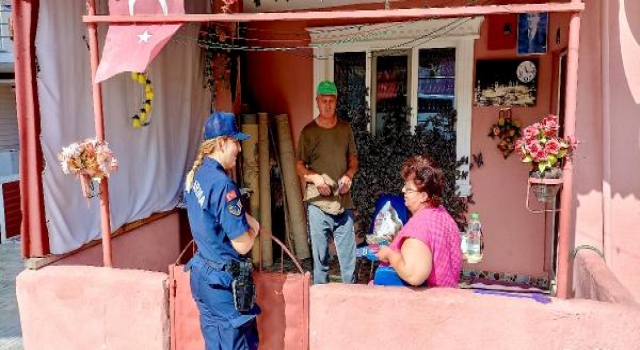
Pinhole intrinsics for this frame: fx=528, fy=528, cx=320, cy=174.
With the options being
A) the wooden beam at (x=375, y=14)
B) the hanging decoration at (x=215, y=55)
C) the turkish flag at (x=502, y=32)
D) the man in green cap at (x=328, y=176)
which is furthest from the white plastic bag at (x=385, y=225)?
the hanging decoration at (x=215, y=55)

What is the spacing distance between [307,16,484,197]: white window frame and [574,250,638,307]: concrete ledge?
2.27m

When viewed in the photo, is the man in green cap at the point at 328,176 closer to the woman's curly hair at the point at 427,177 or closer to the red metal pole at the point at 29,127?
the woman's curly hair at the point at 427,177

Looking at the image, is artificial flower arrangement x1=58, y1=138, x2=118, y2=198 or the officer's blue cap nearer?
the officer's blue cap

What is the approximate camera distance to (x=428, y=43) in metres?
6.30

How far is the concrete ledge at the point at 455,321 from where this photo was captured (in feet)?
9.91

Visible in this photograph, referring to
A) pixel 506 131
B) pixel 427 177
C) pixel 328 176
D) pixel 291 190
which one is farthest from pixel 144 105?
pixel 506 131

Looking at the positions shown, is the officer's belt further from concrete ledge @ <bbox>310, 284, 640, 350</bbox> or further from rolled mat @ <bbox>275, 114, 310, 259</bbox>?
rolled mat @ <bbox>275, 114, 310, 259</bbox>

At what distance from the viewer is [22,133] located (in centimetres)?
402

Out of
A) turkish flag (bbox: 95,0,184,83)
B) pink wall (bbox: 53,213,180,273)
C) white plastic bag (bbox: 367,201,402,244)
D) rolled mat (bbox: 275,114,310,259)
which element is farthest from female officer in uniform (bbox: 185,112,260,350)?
rolled mat (bbox: 275,114,310,259)

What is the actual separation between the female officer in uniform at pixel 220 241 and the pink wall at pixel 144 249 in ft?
6.31

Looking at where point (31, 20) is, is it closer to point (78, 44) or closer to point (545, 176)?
point (78, 44)

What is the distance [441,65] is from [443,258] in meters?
3.76

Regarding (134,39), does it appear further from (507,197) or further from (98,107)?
(507,197)

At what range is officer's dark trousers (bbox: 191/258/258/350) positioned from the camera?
3.10 m
